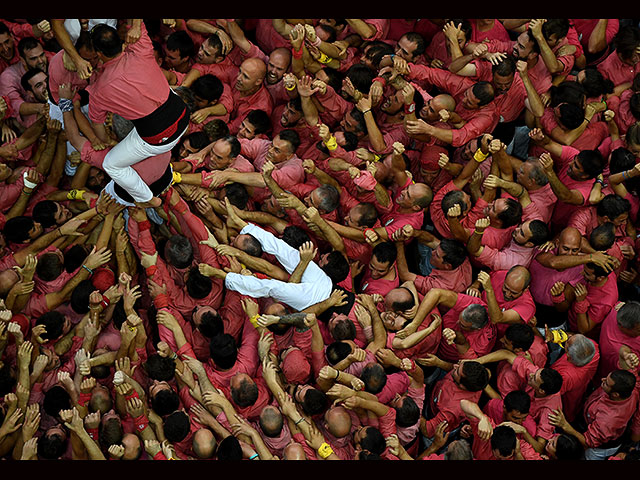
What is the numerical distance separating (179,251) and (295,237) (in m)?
0.91

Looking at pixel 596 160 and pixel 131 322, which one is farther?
pixel 596 160

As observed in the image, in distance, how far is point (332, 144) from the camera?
7.07 m

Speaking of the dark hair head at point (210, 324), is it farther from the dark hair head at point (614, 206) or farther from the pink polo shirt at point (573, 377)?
the dark hair head at point (614, 206)

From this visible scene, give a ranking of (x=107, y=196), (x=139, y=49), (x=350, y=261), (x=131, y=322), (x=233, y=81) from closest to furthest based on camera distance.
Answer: (x=139, y=49)
(x=131, y=322)
(x=107, y=196)
(x=350, y=261)
(x=233, y=81)

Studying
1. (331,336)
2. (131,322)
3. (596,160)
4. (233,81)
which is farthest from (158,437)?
(596,160)

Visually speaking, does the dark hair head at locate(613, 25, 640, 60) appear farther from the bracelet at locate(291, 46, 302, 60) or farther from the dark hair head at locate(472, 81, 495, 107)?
the bracelet at locate(291, 46, 302, 60)

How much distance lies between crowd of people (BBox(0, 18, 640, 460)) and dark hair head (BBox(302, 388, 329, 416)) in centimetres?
3

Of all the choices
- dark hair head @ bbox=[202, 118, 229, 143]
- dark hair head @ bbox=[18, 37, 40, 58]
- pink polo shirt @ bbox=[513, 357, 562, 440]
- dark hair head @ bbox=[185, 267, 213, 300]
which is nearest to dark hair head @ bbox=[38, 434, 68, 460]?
dark hair head @ bbox=[185, 267, 213, 300]

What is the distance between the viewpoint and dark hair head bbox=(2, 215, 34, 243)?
6.74 meters

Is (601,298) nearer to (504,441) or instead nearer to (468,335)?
(468,335)

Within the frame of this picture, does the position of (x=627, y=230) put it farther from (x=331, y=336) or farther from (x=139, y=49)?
(x=139, y=49)

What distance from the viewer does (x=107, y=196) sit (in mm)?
6652

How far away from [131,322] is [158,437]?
837 millimetres

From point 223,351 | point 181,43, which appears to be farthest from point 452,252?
point 181,43
